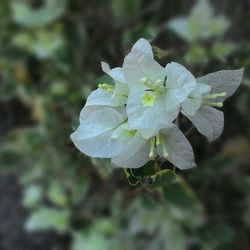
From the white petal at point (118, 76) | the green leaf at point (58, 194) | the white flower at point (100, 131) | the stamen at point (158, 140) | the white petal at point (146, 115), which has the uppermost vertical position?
the white petal at point (118, 76)

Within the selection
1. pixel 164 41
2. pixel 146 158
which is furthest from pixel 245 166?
pixel 146 158

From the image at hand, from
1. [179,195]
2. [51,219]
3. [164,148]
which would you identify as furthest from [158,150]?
[51,219]

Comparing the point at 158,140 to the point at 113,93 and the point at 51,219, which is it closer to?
the point at 113,93

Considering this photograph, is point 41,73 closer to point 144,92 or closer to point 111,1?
point 111,1

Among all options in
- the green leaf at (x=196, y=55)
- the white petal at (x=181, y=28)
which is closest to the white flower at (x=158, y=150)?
the green leaf at (x=196, y=55)

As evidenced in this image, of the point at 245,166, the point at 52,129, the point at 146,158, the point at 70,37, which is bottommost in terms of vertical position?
the point at 245,166

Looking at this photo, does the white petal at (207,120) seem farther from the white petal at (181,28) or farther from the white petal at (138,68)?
the white petal at (181,28)
